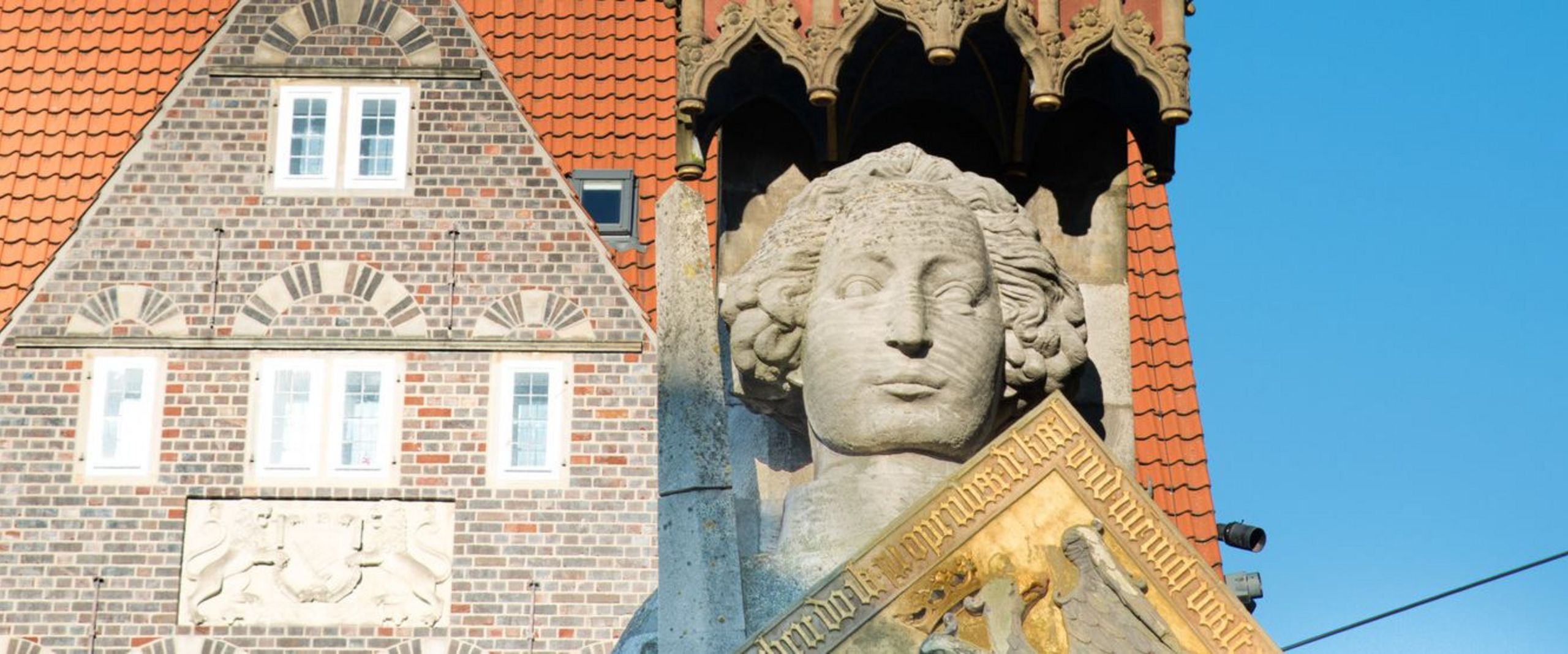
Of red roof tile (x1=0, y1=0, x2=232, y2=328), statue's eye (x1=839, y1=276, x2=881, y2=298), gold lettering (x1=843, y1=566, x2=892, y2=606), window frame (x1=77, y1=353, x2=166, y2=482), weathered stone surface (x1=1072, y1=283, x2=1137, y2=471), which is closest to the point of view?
gold lettering (x1=843, y1=566, x2=892, y2=606)

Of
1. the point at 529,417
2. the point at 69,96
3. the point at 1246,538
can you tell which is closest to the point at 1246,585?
the point at 1246,538

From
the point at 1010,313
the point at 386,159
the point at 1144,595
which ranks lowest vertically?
the point at 1144,595

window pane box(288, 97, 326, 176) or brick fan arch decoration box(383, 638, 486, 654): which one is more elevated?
window pane box(288, 97, 326, 176)

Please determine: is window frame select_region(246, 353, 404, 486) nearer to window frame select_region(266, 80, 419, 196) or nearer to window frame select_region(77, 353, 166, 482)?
window frame select_region(77, 353, 166, 482)

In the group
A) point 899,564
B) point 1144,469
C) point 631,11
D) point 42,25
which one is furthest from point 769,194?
point 42,25

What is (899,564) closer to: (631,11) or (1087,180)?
(1087,180)

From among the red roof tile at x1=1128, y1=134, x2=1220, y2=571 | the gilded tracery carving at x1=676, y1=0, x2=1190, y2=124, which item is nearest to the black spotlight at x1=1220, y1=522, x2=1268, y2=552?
the red roof tile at x1=1128, y1=134, x2=1220, y2=571

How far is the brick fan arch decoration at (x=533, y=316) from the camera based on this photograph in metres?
20.1

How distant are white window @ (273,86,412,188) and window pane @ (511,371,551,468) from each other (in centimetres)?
146

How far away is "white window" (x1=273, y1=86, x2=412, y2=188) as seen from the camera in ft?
67.5

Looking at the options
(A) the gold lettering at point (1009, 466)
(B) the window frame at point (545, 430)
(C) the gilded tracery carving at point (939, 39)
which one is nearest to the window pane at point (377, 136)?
(B) the window frame at point (545, 430)

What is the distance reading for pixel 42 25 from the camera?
74.4 feet

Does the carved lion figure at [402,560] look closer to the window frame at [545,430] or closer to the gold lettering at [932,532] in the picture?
the window frame at [545,430]

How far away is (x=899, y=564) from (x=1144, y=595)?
23.6 inches
